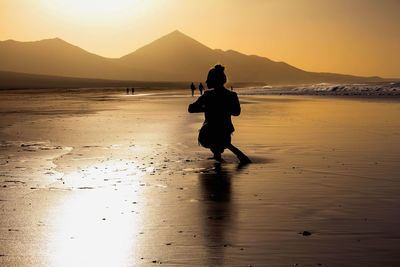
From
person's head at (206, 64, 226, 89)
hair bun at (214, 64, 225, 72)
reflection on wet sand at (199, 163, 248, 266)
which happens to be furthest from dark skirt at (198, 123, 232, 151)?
hair bun at (214, 64, 225, 72)

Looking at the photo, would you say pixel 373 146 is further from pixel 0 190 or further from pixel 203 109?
pixel 0 190

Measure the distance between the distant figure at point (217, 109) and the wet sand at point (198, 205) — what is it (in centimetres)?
53

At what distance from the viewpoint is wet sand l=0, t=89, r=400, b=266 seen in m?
5.65

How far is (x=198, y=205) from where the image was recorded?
8.07 meters

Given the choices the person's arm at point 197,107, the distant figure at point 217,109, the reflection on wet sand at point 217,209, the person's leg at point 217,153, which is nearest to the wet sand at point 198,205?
the reflection on wet sand at point 217,209

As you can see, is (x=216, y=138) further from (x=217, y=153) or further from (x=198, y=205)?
(x=198, y=205)

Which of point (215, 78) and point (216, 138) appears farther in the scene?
point (216, 138)

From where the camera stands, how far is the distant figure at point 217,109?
12.9 metres

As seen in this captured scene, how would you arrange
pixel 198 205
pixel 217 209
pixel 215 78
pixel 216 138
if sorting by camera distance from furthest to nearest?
pixel 216 138 → pixel 215 78 → pixel 198 205 → pixel 217 209

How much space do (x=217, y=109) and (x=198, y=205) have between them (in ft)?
17.1

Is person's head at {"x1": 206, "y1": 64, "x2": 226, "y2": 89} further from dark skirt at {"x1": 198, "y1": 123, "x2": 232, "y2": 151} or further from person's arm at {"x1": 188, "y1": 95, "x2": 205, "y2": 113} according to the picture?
dark skirt at {"x1": 198, "y1": 123, "x2": 232, "y2": 151}

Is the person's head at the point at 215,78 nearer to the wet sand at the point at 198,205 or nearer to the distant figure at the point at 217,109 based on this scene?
the distant figure at the point at 217,109

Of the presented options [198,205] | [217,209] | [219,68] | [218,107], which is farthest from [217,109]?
[217,209]

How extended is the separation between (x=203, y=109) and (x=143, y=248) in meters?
7.37
